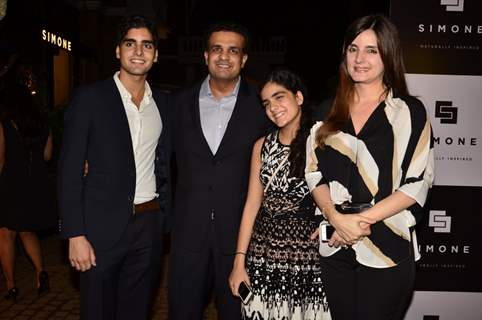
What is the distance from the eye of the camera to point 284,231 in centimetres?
292

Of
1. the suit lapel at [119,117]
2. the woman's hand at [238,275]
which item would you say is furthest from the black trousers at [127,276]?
the woman's hand at [238,275]

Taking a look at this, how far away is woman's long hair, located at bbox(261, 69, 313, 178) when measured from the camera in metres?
2.89

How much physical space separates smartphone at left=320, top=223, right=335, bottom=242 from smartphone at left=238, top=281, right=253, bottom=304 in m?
0.64

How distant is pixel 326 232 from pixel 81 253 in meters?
1.42

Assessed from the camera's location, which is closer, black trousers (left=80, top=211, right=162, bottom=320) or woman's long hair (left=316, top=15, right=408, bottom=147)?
woman's long hair (left=316, top=15, right=408, bottom=147)

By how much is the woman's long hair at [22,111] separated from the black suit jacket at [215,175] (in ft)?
7.02

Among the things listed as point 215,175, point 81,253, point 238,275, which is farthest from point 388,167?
point 81,253

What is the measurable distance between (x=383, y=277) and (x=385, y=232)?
21cm

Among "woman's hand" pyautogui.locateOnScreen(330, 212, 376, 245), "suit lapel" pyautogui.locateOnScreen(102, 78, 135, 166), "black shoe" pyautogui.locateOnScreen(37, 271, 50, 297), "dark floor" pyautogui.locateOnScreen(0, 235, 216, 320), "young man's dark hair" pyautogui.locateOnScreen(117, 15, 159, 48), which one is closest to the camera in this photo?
"woman's hand" pyautogui.locateOnScreen(330, 212, 376, 245)

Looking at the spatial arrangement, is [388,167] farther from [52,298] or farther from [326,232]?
[52,298]

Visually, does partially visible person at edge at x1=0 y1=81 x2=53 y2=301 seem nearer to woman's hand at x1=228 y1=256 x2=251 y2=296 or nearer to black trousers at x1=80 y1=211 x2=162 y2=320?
black trousers at x1=80 y1=211 x2=162 y2=320

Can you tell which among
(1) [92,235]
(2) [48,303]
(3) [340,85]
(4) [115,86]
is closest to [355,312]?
(3) [340,85]

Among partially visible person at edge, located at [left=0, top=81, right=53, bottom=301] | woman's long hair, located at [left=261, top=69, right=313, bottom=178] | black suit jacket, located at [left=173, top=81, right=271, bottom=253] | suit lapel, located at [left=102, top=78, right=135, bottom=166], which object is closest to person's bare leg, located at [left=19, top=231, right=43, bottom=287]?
partially visible person at edge, located at [left=0, top=81, right=53, bottom=301]

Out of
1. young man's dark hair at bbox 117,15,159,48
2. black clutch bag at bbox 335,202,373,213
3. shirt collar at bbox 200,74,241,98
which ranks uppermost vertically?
young man's dark hair at bbox 117,15,159,48
